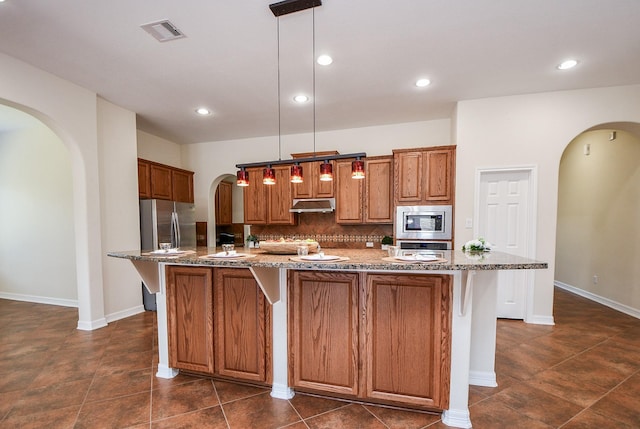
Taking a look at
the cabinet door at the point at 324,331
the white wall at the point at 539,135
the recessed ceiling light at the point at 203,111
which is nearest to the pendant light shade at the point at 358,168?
the cabinet door at the point at 324,331

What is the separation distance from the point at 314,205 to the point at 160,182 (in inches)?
99.7

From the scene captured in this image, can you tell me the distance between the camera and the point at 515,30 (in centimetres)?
234

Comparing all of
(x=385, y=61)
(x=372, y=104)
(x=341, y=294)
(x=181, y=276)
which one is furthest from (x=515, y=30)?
(x=181, y=276)

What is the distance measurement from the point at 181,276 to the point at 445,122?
4.27 meters

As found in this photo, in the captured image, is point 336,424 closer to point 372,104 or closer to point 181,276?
point 181,276

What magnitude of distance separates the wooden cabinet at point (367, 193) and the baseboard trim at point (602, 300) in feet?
11.1

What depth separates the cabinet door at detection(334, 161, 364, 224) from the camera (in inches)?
175

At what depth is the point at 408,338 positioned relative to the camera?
1.90m

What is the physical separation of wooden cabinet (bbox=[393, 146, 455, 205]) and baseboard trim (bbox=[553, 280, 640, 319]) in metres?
2.81

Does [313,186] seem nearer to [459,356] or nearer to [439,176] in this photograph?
[439,176]

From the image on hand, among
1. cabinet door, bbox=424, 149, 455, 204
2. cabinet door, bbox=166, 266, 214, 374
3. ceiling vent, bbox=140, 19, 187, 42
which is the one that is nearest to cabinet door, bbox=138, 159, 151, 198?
ceiling vent, bbox=140, 19, 187, 42

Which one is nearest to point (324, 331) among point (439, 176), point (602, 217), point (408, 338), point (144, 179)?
point (408, 338)

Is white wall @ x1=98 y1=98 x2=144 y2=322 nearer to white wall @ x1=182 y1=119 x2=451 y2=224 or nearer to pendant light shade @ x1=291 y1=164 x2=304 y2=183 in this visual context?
white wall @ x1=182 y1=119 x2=451 y2=224

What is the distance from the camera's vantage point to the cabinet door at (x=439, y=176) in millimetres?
3908
